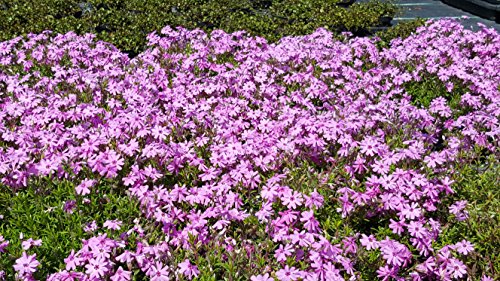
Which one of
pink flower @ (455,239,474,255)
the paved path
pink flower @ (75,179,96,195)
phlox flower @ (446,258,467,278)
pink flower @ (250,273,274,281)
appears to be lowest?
the paved path

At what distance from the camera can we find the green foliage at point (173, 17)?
27.4ft

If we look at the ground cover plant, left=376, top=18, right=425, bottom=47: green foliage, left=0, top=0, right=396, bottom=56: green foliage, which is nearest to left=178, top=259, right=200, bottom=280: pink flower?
the ground cover plant

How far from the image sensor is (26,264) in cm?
330

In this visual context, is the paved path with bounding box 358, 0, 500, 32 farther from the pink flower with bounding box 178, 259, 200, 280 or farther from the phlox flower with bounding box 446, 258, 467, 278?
the pink flower with bounding box 178, 259, 200, 280

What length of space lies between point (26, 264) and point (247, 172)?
1669 mm

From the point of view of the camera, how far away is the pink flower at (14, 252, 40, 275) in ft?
10.7

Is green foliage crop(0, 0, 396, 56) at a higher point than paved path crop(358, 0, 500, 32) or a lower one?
higher

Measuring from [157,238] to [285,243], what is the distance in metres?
0.86

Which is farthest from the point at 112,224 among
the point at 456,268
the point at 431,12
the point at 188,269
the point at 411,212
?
the point at 431,12

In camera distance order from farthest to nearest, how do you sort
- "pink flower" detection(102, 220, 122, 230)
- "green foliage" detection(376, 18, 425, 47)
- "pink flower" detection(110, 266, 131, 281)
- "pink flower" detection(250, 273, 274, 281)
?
"green foliage" detection(376, 18, 425, 47) → "pink flower" detection(102, 220, 122, 230) → "pink flower" detection(110, 266, 131, 281) → "pink flower" detection(250, 273, 274, 281)

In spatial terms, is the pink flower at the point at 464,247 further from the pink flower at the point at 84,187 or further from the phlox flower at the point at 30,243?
the phlox flower at the point at 30,243

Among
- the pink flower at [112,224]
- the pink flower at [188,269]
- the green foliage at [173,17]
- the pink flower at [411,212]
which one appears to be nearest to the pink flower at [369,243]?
the pink flower at [411,212]

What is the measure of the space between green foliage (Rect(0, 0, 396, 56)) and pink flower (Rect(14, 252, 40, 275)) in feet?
16.0

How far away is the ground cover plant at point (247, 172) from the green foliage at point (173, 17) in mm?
2071
